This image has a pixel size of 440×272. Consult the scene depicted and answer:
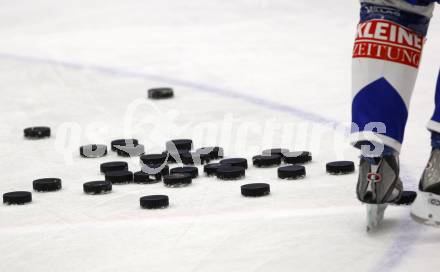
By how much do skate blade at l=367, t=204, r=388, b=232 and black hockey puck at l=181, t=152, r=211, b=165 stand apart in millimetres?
1079

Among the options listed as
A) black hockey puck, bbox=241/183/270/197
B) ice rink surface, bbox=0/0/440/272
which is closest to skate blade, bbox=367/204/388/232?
ice rink surface, bbox=0/0/440/272

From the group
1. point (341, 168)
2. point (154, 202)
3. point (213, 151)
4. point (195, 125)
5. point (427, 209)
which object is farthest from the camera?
point (195, 125)

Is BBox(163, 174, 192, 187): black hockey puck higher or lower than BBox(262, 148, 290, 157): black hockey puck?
lower

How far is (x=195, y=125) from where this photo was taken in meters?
4.02

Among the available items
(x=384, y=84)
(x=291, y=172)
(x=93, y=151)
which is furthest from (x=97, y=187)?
(x=384, y=84)

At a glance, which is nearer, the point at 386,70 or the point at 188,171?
the point at 386,70

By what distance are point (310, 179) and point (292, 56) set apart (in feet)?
8.04

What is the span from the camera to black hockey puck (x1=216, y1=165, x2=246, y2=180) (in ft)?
9.85

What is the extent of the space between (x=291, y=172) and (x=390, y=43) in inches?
33.8

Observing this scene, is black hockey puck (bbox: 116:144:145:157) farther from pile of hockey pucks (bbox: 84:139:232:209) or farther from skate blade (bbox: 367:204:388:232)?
skate blade (bbox: 367:204:388:232)

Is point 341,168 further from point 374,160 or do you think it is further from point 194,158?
point 374,160

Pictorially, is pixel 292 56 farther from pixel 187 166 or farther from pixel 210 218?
pixel 210 218

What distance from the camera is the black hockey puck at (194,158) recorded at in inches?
129

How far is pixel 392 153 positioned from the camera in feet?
7.23
